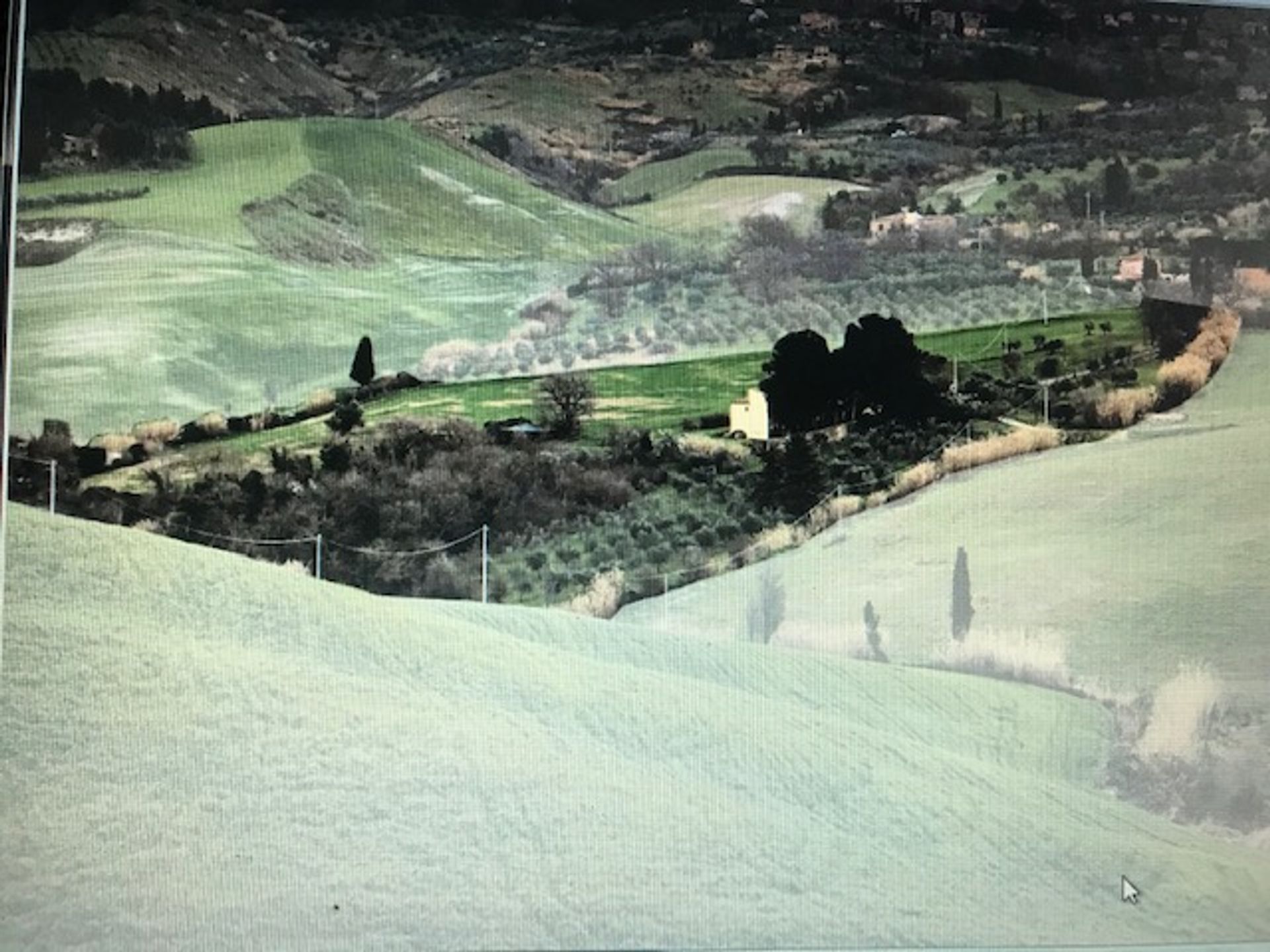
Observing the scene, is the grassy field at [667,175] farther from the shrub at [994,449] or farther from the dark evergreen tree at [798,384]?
the shrub at [994,449]

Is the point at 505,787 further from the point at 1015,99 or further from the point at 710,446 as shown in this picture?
the point at 1015,99

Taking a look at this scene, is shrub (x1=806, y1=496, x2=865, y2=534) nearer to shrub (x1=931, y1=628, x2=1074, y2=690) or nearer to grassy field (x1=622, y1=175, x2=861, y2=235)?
shrub (x1=931, y1=628, x2=1074, y2=690)

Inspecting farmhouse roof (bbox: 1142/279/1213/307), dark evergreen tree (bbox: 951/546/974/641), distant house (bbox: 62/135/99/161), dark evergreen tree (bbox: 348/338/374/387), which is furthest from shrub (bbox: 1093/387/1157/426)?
distant house (bbox: 62/135/99/161)

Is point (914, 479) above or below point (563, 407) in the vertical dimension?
below

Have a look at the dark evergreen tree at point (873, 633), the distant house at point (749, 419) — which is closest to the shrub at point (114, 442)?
the distant house at point (749, 419)

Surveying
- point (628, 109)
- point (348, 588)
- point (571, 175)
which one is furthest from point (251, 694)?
point (628, 109)

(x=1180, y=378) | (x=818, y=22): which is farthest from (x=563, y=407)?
(x=1180, y=378)

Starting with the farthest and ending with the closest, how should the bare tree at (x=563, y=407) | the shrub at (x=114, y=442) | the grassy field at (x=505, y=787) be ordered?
1. the bare tree at (x=563, y=407)
2. the shrub at (x=114, y=442)
3. the grassy field at (x=505, y=787)
